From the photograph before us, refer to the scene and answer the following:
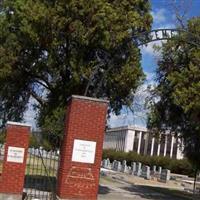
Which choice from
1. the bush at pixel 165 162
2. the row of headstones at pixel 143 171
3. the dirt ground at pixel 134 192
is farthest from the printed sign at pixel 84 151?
the bush at pixel 165 162

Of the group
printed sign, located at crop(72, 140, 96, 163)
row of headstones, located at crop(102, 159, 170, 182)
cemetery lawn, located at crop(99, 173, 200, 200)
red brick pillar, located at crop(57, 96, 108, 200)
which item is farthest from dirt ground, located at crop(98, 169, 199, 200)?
printed sign, located at crop(72, 140, 96, 163)

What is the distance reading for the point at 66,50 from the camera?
27.2 metres

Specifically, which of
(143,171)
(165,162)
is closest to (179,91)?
(143,171)

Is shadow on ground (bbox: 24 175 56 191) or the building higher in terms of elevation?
the building

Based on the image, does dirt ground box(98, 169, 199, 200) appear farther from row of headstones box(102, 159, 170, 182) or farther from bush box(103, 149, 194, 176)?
bush box(103, 149, 194, 176)

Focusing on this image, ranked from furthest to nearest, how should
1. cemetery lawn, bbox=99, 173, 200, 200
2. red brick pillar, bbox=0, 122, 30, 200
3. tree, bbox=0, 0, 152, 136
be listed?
1. cemetery lawn, bbox=99, 173, 200, 200
2. tree, bbox=0, 0, 152, 136
3. red brick pillar, bbox=0, 122, 30, 200

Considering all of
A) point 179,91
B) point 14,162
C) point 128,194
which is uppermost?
point 179,91

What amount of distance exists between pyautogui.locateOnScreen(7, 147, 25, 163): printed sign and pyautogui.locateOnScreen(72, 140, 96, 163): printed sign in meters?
3.16

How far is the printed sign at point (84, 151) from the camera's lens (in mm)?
19391

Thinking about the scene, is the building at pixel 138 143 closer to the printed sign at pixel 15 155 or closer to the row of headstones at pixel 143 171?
the row of headstones at pixel 143 171

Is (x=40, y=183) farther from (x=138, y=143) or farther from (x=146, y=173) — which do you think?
(x=138, y=143)

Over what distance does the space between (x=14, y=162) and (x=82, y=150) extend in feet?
10.8

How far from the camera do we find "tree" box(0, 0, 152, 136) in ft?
84.4

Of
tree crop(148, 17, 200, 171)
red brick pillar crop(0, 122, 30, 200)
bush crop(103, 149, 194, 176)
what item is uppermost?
tree crop(148, 17, 200, 171)
